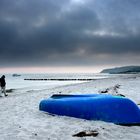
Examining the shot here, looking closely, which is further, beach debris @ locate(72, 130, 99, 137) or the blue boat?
the blue boat

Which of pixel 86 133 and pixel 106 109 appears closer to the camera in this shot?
pixel 86 133

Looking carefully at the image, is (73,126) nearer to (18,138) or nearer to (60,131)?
(60,131)

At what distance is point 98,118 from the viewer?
28.4 ft

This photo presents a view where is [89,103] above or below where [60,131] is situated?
above

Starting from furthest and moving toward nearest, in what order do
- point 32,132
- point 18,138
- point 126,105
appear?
1. point 126,105
2. point 32,132
3. point 18,138

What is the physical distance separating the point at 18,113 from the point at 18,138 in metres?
3.90

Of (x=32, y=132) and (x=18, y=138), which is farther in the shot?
(x=32, y=132)

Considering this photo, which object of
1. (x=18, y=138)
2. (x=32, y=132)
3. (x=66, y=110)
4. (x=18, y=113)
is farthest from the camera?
(x=18, y=113)

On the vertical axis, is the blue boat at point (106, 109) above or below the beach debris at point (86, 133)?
above

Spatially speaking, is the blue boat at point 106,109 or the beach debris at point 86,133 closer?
the beach debris at point 86,133

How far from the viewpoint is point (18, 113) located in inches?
417

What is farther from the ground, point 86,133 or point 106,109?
point 106,109

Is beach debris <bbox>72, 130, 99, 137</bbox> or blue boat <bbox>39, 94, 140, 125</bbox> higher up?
blue boat <bbox>39, 94, 140, 125</bbox>

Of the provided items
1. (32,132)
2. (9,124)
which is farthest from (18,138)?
(9,124)
